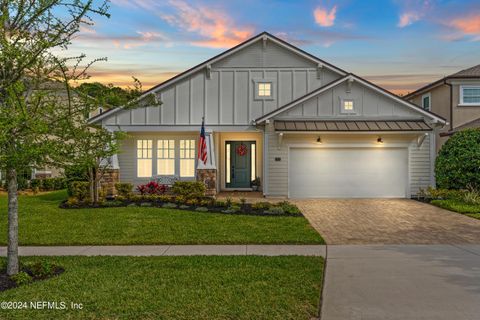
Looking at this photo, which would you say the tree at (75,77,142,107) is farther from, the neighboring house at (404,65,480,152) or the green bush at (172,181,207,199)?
the neighboring house at (404,65,480,152)

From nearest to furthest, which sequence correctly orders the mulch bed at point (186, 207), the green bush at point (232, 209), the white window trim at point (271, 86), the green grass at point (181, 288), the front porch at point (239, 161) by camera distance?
the green grass at point (181, 288)
the mulch bed at point (186, 207)
the green bush at point (232, 209)
the white window trim at point (271, 86)
the front porch at point (239, 161)

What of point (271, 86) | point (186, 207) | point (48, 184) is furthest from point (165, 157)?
point (48, 184)

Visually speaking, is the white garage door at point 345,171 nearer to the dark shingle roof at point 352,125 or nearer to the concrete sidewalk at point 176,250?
the dark shingle roof at point 352,125

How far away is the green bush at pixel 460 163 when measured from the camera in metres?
15.2

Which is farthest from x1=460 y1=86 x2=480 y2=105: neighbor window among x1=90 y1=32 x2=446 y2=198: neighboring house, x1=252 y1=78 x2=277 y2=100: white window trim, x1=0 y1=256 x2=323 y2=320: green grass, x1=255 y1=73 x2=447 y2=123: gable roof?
x1=0 y1=256 x2=323 y2=320: green grass

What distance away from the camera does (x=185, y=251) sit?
8008mm

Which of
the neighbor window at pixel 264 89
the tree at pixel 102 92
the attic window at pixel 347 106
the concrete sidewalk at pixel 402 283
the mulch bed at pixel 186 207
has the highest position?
the neighbor window at pixel 264 89

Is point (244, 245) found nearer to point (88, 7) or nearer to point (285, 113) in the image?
point (88, 7)

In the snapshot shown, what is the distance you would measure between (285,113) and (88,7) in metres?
11.7

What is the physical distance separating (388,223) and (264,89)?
29.8 feet

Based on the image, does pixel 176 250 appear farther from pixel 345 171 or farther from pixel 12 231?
pixel 345 171

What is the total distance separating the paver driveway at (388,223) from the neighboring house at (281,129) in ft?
5.40

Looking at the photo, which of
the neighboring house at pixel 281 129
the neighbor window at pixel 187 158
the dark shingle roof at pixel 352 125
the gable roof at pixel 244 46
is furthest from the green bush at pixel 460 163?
the neighbor window at pixel 187 158

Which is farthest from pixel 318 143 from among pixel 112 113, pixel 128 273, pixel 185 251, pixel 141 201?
pixel 128 273
